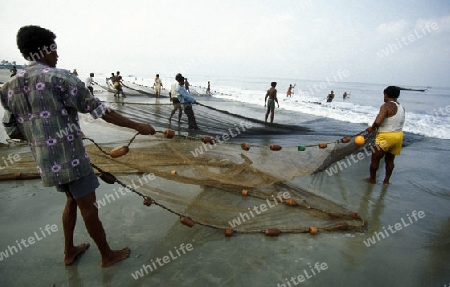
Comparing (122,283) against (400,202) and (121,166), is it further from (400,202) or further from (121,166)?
(400,202)

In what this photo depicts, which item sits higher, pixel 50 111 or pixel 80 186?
pixel 50 111

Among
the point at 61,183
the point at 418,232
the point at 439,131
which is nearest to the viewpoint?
the point at 61,183

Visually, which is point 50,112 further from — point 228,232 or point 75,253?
point 228,232

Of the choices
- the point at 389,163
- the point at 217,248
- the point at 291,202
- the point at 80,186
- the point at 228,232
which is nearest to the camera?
the point at 80,186

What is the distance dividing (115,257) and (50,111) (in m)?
1.39

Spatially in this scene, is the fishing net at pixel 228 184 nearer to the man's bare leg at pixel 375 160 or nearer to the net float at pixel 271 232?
the net float at pixel 271 232

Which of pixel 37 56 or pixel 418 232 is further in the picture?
pixel 418 232

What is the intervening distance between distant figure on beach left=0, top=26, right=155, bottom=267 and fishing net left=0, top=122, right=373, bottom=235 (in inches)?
16.6

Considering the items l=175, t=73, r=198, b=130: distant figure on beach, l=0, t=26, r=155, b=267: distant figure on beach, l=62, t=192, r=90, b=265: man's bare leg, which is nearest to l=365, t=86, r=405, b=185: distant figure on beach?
l=0, t=26, r=155, b=267: distant figure on beach

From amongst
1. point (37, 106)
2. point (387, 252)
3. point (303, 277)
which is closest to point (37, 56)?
point (37, 106)

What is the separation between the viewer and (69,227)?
2.09 m

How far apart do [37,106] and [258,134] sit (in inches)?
226

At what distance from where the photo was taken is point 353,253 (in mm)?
2463

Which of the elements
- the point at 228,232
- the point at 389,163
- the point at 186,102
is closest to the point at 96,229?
the point at 228,232
